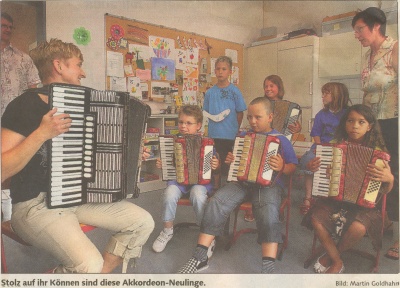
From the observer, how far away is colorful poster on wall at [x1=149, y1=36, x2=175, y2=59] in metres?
1.37

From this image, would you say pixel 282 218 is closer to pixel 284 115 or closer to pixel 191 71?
pixel 284 115

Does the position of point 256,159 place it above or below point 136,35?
below

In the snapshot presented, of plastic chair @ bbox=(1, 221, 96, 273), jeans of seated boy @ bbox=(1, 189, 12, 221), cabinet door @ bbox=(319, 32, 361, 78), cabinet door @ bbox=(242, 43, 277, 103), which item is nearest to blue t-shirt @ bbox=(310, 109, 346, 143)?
cabinet door @ bbox=(319, 32, 361, 78)

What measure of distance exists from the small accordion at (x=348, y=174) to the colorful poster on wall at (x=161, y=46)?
0.79 m

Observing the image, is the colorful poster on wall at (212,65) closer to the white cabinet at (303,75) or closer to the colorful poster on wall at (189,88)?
the colorful poster on wall at (189,88)

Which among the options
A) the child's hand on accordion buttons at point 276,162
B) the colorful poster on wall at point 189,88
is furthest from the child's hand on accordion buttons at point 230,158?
the colorful poster on wall at point 189,88

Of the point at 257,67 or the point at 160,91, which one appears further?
the point at 160,91

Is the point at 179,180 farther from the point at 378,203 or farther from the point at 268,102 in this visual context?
the point at 378,203

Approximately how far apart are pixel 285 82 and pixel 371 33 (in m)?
0.37

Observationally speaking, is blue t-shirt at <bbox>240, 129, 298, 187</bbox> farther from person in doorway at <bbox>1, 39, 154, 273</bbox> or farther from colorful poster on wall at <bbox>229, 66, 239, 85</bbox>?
person in doorway at <bbox>1, 39, 154, 273</bbox>

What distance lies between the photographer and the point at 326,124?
1.24 metres

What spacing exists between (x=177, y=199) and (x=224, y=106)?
17.2 inches

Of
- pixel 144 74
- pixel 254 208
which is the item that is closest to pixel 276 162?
pixel 254 208

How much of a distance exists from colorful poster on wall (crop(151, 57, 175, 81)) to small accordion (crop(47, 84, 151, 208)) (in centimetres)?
50
